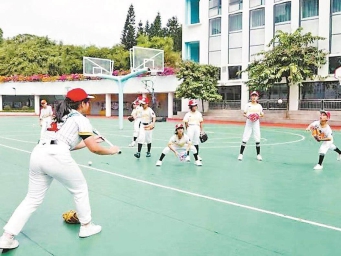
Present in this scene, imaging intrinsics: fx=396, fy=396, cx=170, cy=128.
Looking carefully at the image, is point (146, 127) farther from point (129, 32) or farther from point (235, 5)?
point (129, 32)

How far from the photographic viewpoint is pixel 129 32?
66.4 meters

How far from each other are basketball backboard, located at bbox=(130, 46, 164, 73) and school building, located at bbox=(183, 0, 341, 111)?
8189mm

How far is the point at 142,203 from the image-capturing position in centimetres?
593

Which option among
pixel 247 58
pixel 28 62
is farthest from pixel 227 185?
pixel 28 62

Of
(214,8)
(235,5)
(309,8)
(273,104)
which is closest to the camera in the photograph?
(309,8)

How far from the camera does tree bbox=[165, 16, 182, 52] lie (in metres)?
71.0

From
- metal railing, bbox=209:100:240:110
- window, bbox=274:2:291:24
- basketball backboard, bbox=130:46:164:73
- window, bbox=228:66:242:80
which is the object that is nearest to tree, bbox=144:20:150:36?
metal railing, bbox=209:100:240:110

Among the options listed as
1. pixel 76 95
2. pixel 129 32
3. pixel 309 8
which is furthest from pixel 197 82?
pixel 129 32

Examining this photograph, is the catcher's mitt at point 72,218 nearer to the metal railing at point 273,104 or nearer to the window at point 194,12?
the metal railing at point 273,104

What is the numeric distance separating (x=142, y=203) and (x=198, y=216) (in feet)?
3.46

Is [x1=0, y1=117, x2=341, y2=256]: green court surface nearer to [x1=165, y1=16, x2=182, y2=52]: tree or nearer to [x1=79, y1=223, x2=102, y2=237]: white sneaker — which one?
[x1=79, y1=223, x2=102, y2=237]: white sneaker

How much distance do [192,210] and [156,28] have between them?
71.8 m

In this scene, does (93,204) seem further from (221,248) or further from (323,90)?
(323,90)

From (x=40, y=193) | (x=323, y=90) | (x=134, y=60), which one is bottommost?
(x=40, y=193)
